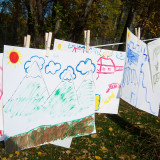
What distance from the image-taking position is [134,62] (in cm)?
247

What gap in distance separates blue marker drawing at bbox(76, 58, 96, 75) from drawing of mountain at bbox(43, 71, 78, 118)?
14cm

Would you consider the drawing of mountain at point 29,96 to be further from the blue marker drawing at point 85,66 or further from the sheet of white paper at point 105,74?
the sheet of white paper at point 105,74

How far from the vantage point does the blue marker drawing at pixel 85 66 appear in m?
2.10

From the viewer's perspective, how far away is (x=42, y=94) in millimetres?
1896

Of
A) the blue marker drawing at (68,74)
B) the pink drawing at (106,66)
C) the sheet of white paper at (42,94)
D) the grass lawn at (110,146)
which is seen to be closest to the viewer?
the sheet of white paper at (42,94)

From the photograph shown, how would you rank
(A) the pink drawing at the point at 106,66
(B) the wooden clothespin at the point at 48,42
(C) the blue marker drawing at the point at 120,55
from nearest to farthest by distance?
1. (B) the wooden clothespin at the point at 48,42
2. (A) the pink drawing at the point at 106,66
3. (C) the blue marker drawing at the point at 120,55

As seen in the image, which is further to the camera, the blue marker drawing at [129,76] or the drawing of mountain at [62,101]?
the blue marker drawing at [129,76]

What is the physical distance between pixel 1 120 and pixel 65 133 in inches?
25.9

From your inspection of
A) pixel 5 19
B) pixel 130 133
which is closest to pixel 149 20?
pixel 130 133

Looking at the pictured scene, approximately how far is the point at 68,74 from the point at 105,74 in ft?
2.17

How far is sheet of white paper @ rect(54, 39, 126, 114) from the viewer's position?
250 centimetres

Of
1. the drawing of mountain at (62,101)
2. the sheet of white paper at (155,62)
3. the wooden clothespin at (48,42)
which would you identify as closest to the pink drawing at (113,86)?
the sheet of white paper at (155,62)

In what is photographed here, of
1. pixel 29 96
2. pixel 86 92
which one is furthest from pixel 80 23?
pixel 29 96

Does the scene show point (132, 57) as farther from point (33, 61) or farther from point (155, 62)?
point (33, 61)
